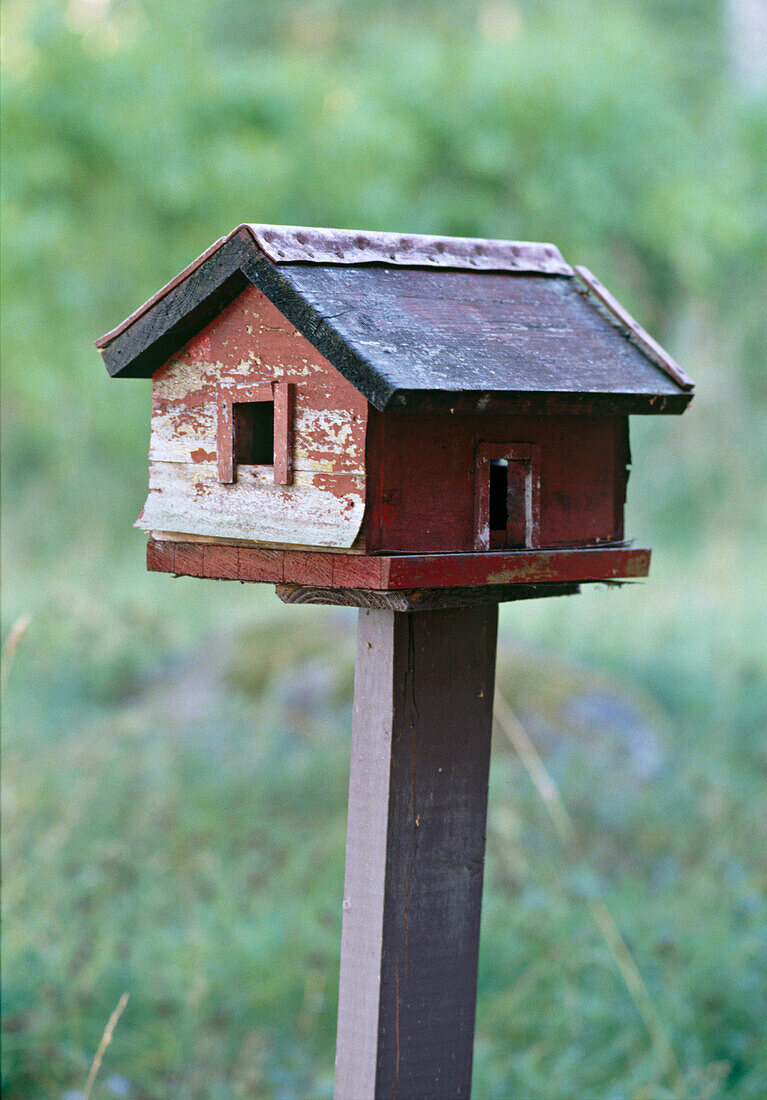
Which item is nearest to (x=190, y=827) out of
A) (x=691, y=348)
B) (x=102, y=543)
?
(x=102, y=543)

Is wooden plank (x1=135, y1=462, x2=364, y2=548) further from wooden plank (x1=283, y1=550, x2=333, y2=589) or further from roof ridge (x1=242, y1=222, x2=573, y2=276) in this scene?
roof ridge (x1=242, y1=222, x2=573, y2=276)

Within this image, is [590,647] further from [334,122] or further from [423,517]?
[423,517]

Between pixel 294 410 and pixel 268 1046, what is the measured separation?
1.99 meters

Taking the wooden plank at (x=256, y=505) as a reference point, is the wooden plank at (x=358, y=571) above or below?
below

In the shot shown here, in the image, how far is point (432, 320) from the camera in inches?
66.4

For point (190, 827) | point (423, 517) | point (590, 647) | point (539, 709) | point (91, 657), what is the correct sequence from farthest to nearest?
point (590, 647) → point (91, 657) → point (539, 709) → point (190, 827) → point (423, 517)

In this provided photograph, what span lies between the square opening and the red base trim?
143 millimetres

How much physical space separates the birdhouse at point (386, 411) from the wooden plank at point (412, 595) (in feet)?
0.05

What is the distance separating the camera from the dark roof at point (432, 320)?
5.13 feet


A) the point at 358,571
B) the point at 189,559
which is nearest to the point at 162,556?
the point at 189,559

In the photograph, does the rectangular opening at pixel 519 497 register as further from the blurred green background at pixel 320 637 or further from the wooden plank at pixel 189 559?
the blurred green background at pixel 320 637

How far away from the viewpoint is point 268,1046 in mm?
3039

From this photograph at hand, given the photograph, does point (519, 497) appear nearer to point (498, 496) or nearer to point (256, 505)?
point (498, 496)

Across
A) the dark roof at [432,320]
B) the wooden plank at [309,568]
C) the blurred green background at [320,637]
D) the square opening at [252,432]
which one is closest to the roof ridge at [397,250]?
the dark roof at [432,320]
